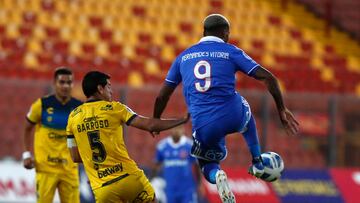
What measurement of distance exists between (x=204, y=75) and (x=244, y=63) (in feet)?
1.47

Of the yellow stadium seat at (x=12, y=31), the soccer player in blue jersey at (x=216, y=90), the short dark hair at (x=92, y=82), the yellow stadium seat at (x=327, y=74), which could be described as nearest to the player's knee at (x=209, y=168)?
the soccer player in blue jersey at (x=216, y=90)

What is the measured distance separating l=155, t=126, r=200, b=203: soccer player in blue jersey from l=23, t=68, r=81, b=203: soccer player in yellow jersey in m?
4.10

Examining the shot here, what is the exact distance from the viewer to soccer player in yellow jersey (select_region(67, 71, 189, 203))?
9.55 m

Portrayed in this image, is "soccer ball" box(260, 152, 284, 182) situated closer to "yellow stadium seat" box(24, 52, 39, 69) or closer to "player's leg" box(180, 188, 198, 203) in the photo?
"player's leg" box(180, 188, 198, 203)

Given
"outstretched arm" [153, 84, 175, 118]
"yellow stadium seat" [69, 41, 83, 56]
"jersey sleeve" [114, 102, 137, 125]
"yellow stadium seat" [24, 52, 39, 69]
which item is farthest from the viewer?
"yellow stadium seat" [69, 41, 83, 56]

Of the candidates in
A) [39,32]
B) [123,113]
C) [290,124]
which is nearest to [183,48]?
[39,32]

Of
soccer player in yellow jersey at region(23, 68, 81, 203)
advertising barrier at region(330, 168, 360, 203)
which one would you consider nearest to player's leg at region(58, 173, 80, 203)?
soccer player in yellow jersey at region(23, 68, 81, 203)

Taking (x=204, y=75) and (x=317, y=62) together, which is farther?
(x=317, y=62)

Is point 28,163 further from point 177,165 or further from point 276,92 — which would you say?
point 177,165

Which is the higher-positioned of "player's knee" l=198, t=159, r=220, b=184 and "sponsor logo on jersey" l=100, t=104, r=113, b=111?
"sponsor logo on jersey" l=100, t=104, r=113, b=111

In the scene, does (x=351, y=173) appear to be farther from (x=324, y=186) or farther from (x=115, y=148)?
(x=115, y=148)

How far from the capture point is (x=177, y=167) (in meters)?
16.8

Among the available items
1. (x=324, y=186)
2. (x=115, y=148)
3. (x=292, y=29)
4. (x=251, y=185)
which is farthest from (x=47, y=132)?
(x=292, y=29)

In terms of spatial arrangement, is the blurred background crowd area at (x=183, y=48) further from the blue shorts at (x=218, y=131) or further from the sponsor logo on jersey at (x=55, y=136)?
the blue shorts at (x=218, y=131)
